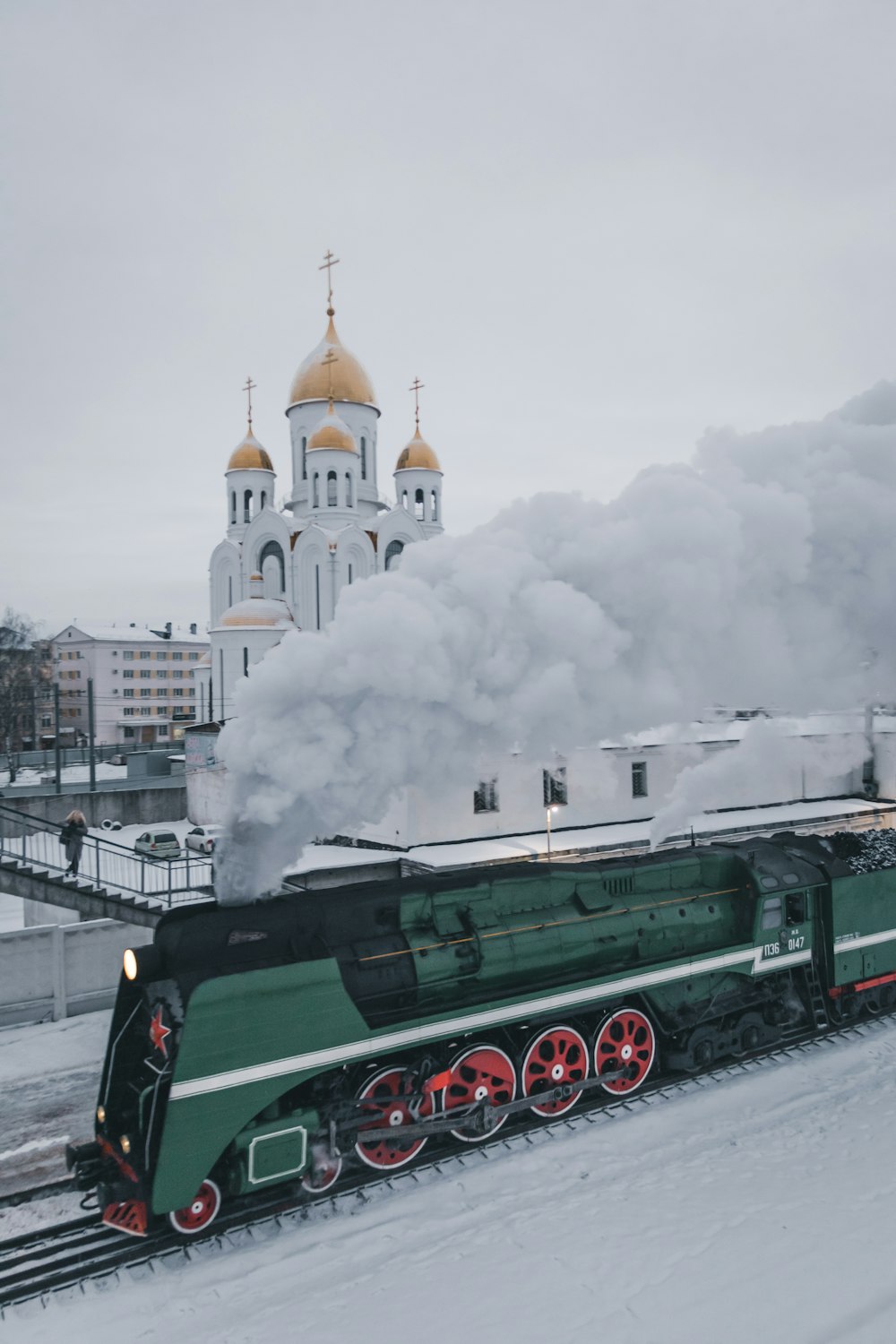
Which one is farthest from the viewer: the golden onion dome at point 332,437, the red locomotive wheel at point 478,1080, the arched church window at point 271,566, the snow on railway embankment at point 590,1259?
the arched church window at point 271,566

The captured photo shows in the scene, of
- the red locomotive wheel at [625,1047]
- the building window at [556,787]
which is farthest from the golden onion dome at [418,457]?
the red locomotive wheel at [625,1047]

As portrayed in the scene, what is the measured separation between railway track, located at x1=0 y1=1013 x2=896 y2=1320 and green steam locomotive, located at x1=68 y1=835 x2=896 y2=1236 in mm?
143

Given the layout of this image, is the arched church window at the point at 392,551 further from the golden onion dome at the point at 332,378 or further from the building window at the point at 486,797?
the building window at the point at 486,797

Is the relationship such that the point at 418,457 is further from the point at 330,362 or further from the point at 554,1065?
the point at 554,1065

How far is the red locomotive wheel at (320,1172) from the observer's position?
304 inches

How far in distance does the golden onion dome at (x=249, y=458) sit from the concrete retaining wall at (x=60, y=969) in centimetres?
3513

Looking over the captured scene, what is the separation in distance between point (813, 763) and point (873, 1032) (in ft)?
50.4

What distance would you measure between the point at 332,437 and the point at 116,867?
88.3 feet

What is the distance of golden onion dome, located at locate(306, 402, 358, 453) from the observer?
39375 millimetres

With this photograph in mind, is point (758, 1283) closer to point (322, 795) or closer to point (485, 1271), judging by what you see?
point (485, 1271)

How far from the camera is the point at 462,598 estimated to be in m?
9.24

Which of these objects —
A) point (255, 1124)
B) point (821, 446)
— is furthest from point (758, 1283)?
point (821, 446)

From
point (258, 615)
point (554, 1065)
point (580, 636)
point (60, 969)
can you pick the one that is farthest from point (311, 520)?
point (554, 1065)

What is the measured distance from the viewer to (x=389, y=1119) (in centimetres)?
811
